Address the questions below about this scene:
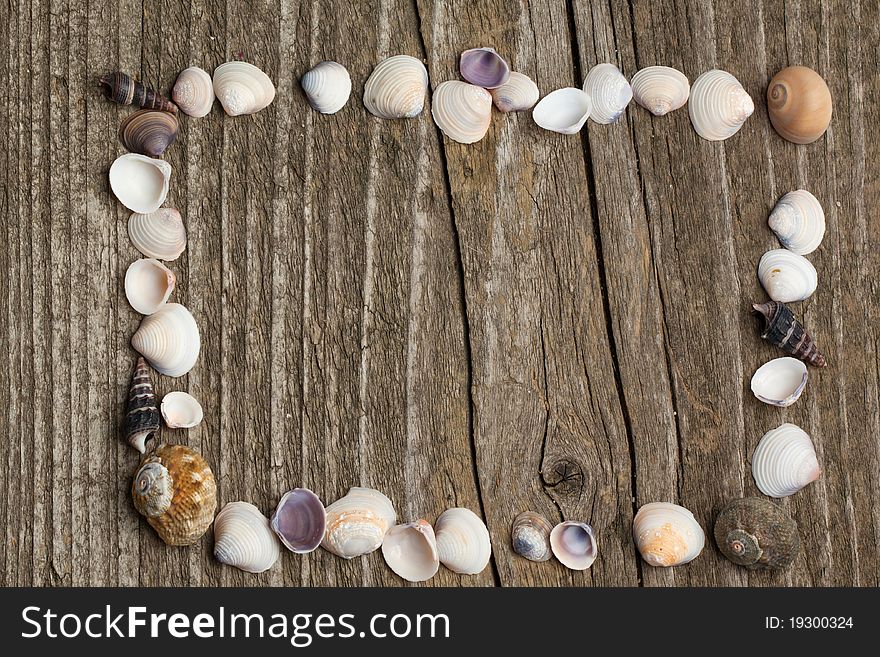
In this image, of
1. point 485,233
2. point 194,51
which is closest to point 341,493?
point 485,233

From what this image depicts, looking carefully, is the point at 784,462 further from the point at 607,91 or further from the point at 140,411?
the point at 140,411

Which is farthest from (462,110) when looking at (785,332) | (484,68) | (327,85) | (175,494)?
(175,494)

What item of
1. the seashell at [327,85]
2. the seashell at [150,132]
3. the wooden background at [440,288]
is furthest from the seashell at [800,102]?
the seashell at [150,132]

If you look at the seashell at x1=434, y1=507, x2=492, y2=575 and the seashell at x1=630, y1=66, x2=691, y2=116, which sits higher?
the seashell at x1=630, y1=66, x2=691, y2=116

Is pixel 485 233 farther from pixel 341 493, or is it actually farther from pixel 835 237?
pixel 835 237

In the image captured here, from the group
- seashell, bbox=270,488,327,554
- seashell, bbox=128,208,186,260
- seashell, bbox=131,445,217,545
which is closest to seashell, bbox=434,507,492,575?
seashell, bbox=270,488,327,554

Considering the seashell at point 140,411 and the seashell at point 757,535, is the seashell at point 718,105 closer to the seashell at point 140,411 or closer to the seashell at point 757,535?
the seashell at point 757,535

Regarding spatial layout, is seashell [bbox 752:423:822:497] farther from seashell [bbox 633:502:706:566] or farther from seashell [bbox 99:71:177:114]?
seashell [bbox 99:71:177:114]
